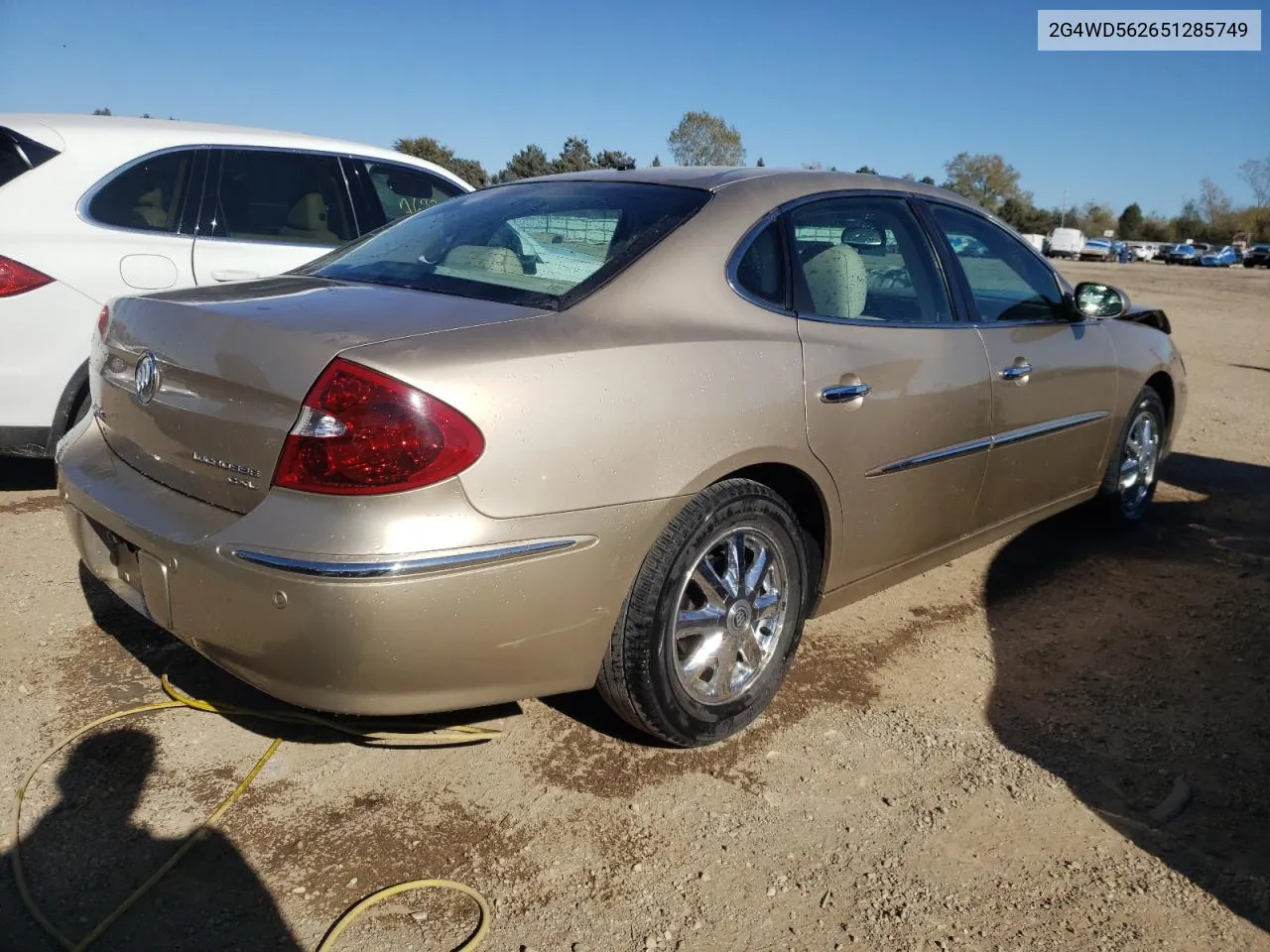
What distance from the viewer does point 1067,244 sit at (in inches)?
2549

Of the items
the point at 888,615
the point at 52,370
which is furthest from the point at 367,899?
the point at 52,370

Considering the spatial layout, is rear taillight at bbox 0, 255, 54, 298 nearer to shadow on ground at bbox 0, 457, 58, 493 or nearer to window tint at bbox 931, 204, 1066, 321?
shadow on ground at bbox 0, 457, 58, 493

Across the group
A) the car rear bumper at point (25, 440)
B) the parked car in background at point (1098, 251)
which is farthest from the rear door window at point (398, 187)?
the parked car in background at point (1098, 251)

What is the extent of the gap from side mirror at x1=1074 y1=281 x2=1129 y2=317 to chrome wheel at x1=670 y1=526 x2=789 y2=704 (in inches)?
79.3

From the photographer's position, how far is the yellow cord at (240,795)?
204 cm

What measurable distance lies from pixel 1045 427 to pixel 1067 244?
67.9 metres

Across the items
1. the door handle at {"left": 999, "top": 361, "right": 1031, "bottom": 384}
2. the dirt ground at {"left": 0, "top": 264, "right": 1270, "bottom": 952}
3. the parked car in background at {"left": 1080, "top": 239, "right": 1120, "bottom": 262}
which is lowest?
the parked car in background at {"left": 1080, "top": 239, "right": 1120, "bottom": 262}

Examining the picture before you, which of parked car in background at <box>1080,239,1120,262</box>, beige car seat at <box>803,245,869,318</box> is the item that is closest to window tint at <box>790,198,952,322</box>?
beige car seat at <box>803,245,869,318</box>

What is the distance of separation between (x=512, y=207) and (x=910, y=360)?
1.34 meters

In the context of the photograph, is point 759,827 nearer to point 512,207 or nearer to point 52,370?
point 512,207

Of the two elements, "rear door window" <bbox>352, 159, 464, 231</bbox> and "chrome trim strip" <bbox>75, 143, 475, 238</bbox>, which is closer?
"chrome trim strip" <bbox>75, 143, 475, 238</bbox>

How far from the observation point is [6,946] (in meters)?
1.96

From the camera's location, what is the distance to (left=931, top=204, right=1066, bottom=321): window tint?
11.9 ft

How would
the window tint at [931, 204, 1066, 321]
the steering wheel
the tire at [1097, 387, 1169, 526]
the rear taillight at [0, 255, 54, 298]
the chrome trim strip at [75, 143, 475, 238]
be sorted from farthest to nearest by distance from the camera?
the tire at [1097, 387, 1169, 526] < the chrome trim strip at [75, 143, 475, 238] < the rear taillight at [0, 255, 54, 298] < the window tint at [931, 204, 1066, 321] < the steering wheel
